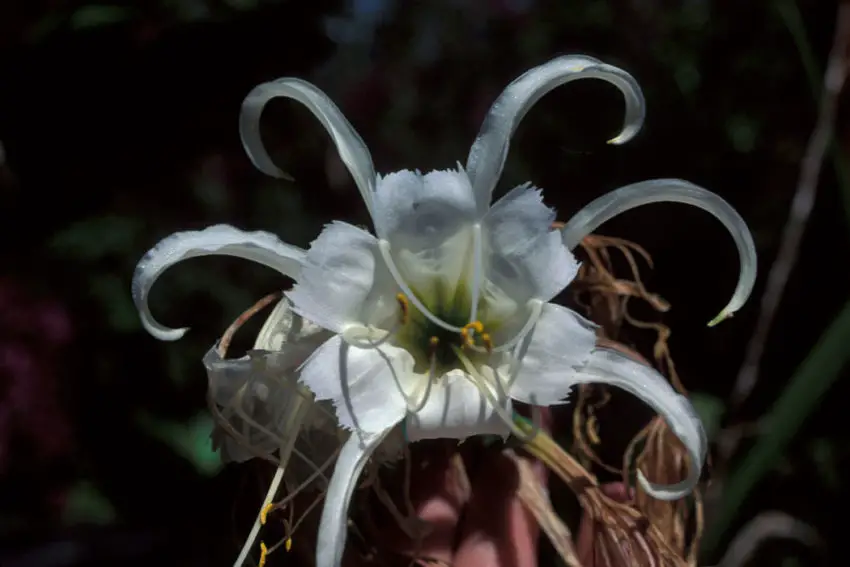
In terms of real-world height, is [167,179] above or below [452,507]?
above

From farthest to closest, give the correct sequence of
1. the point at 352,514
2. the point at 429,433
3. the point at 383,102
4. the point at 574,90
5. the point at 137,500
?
the point at 383,102 < the point at 574,90 < the point at 137,500 < the point at 352,514 < the point at 429,433

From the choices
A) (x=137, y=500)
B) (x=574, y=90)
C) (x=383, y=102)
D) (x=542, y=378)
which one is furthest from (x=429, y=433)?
(x=383, y=102)

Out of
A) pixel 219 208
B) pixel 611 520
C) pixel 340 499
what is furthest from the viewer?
pixel 219 208

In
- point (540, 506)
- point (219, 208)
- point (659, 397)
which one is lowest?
point (540, 506)

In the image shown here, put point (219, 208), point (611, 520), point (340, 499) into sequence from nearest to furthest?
1. point (340, 499)
2. point (611, 520)
3. point (219, 208)

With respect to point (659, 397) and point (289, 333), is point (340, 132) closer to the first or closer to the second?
point (289, 333)

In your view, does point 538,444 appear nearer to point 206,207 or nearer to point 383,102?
point 206,207

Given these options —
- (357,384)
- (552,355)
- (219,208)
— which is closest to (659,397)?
(552,355)
